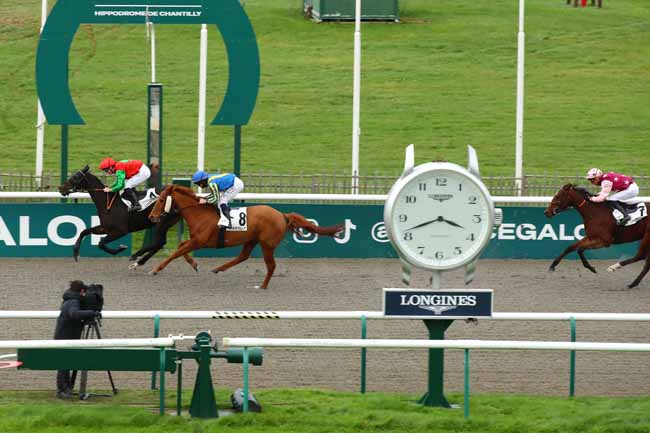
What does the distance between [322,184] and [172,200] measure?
8.99 m

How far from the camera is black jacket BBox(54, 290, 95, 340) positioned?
439 inches

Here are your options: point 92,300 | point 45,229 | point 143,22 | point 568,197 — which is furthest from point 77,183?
point 92,300

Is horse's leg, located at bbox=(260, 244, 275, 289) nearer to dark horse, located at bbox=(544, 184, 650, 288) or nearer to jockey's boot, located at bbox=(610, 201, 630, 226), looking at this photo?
dark horse, located at bbox=(544, 184, 650, 288)

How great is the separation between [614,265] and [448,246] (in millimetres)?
8016

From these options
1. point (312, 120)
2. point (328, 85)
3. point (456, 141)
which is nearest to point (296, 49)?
point (328, 85)

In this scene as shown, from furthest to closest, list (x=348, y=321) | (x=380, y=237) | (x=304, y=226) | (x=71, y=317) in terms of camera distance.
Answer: (x=380, y=237), (x=304, y=226), (x=348, y=321), (x=71, y=317)

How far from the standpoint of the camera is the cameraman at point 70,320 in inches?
440

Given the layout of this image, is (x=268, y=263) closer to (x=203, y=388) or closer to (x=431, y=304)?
(x=431, y=304)

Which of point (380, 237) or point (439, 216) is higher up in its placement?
point (439, 216)

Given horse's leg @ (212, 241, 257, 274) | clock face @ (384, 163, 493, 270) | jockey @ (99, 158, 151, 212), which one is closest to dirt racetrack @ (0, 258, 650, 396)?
horse's leg @ (212, 241, 257, 274)

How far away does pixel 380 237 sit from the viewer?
64.7 feet

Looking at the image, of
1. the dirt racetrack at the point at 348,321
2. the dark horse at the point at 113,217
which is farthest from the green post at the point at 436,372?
the dark horse at the point at 113,217

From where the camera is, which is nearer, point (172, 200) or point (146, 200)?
point (172, 200)

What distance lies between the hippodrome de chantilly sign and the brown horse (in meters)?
2.12
